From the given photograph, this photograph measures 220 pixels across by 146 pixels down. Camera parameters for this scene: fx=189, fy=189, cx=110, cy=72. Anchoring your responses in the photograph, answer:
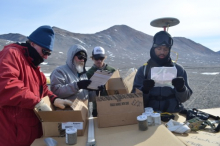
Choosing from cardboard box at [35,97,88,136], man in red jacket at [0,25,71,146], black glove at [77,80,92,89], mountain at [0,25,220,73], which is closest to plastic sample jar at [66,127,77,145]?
cardboard box at [35,97,88,136]

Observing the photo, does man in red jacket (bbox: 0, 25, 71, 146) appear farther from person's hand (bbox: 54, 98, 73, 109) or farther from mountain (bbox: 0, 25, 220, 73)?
mountain (bbox: 0, 25, 220, 73)

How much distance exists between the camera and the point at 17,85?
160cm

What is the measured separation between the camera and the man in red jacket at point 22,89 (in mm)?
1588

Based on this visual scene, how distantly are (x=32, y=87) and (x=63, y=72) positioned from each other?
2.49ft

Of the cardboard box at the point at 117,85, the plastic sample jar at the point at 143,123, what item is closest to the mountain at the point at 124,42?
the cardboard box at the point at 117,85

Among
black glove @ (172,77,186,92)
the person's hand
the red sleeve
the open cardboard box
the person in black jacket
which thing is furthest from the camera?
the person in black jacket

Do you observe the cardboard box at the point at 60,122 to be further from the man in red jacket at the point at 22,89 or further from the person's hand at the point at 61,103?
the person's hand at the point at 61,103

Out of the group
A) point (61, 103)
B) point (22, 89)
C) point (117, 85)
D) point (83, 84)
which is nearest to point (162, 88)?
point (117, 85)

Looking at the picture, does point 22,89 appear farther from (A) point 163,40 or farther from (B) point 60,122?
(A) point 163,40

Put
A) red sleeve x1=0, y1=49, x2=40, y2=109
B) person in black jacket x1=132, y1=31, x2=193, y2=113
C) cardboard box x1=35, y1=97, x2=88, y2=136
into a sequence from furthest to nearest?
1. person in black jacket x1=132, y1=31, x2=193, y2=113
2. cardboard box x1=35, y1=97, x2=88, y2=136
3. red sleeve x1=0, y1=49, x2=40, y2=109

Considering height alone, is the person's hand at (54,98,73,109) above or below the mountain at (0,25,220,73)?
below

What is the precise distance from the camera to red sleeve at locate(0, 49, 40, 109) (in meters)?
1.56

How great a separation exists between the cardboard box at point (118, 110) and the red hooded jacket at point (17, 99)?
0.62 metres

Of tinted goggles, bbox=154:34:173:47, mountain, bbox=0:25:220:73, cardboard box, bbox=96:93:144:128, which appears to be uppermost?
mountain, bbox=0:25:220:73
